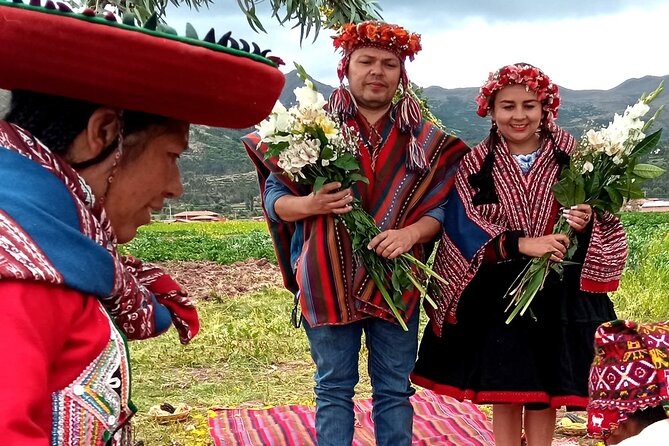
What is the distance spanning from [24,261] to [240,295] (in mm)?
8422

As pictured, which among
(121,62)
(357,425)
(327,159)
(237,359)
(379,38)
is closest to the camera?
(121,62)

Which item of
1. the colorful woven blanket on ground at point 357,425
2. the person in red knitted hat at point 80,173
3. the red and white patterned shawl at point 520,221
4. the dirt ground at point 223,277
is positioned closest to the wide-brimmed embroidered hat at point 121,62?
the person in red knitted hat at point 80,173

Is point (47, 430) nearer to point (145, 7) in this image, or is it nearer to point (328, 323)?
point (328, 323)

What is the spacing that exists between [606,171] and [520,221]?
1.37 ft

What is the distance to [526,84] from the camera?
312 centimetres

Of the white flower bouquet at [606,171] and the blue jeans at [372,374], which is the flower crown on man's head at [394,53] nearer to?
the white flower bouquet at [606,171]

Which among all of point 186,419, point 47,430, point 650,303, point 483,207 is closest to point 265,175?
point 483,207

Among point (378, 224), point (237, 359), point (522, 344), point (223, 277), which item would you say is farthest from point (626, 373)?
point (223, 277)

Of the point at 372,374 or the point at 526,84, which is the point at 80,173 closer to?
the point at 372,374

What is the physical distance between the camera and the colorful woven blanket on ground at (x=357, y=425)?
3996mm

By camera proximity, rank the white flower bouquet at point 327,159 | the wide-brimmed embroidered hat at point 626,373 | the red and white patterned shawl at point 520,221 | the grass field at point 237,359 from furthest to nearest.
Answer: the grass field at point 237,359 → the red and white patterned shawl at point 520,221 → the white flower bouquet at point 327,159 → the wide-brimmed embroidered hat at point 626,373

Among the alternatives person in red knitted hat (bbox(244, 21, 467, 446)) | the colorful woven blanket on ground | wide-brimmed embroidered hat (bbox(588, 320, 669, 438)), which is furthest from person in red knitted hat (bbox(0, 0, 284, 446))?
the colorful woven blanket on ground

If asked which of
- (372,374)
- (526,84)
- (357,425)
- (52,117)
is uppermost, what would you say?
(526,84)

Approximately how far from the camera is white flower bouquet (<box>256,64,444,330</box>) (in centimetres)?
280
